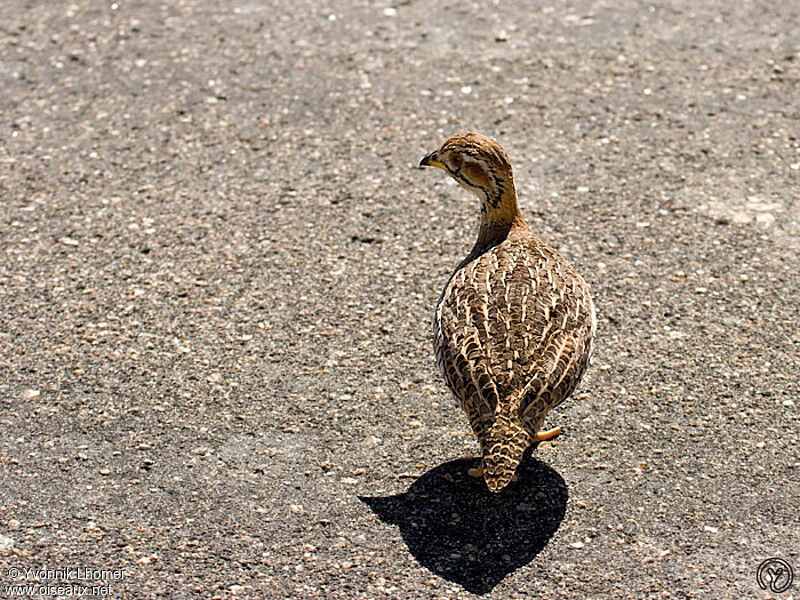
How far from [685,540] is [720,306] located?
206 cm

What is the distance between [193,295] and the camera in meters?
7.09

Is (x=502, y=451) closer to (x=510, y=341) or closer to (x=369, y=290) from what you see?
(x=510, y=341)

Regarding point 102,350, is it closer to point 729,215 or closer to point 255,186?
point 255,186

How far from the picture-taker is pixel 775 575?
500cm

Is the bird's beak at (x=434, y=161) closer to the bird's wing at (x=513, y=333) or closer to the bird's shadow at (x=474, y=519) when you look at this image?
the bird's wing at (x=513, y=333)

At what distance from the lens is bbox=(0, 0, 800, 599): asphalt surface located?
525 centimetres

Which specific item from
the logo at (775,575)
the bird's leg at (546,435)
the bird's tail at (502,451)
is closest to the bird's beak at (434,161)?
the bird's leg at (546,435)

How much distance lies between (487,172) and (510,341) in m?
1.47

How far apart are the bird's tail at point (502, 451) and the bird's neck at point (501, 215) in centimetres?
162

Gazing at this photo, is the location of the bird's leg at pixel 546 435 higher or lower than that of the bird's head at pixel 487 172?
lower

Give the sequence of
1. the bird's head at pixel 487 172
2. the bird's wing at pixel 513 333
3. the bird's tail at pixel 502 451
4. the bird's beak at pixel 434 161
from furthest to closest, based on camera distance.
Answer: the bird's beak at pixel 434 161 < the bird's head at pixel 487 172 < the bird's wing at pixel 513 333 < the bird's tail at pixel 502 451

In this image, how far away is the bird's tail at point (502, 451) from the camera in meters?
4.85

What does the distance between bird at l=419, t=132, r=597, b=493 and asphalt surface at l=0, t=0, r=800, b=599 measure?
533 mm

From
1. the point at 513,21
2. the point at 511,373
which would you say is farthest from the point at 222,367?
the point at 513,21
